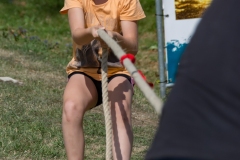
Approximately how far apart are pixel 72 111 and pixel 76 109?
24 millimetres

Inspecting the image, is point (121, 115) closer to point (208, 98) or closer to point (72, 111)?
point (72, 111)

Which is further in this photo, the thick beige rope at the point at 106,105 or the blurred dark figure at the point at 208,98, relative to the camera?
the thick beige rope at the point at 106,105

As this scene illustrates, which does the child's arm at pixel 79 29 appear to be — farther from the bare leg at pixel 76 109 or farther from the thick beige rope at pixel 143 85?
the thick beige rope at pixel 143 85

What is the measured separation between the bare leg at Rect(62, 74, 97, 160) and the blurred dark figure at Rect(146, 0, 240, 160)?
5.65 feet

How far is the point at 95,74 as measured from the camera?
10.9ft

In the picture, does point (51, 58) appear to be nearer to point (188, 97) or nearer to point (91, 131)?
point (91, 131)

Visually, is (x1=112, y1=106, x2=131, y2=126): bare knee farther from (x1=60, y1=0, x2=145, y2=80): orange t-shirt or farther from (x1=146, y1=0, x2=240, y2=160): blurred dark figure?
(x1=146, y1=0, x2=240, y2=160): blurred dark figure

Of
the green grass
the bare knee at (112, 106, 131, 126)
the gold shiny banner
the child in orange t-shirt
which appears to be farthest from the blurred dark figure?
the gold shiny banner

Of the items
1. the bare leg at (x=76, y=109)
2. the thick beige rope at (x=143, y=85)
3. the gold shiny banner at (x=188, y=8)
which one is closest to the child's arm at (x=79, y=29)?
the bare leg at (x=76, y=109)

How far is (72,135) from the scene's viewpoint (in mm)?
3209

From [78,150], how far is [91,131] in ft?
5.37

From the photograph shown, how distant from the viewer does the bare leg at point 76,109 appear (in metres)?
3.15

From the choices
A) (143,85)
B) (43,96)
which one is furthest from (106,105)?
(43,96)

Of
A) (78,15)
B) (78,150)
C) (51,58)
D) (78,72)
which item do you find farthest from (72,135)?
(51,58)
